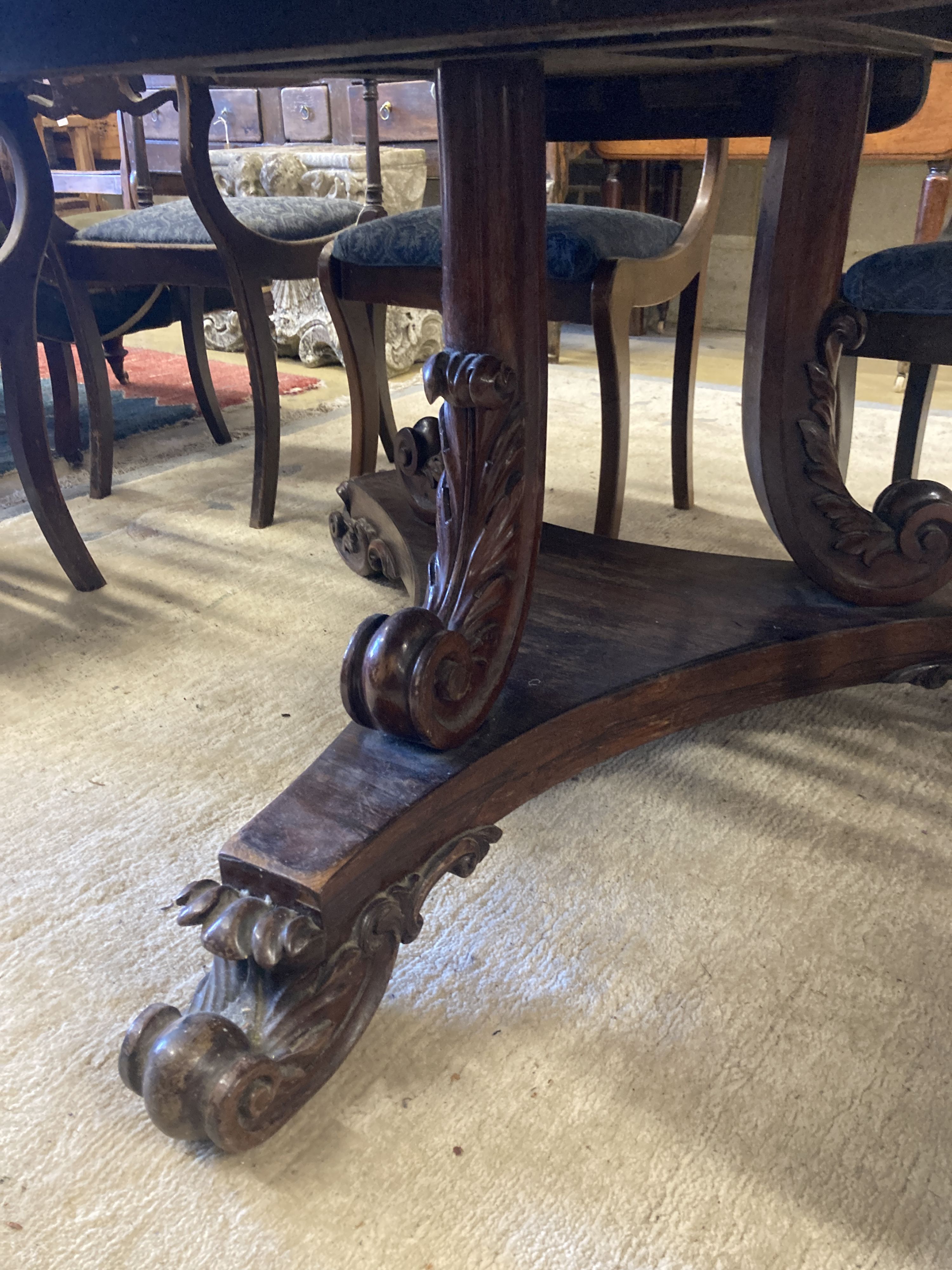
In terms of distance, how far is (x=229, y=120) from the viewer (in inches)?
138

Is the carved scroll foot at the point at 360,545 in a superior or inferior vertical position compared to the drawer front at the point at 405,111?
inferior

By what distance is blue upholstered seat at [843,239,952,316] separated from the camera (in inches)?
36.9

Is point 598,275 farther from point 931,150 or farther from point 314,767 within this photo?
point 931,150

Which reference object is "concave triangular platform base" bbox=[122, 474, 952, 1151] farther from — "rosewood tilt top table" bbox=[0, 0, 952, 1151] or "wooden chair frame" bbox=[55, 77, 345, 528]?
"wooden chair frame" bbox=[55, 77, 345, 528]

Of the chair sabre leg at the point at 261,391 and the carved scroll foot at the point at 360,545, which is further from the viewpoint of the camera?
the chair sabre leg at the point at 261,391

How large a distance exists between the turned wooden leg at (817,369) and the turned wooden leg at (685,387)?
0.66 metres

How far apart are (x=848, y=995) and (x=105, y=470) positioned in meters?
1.54

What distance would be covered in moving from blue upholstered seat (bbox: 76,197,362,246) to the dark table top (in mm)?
859

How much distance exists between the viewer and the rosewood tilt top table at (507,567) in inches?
24.0

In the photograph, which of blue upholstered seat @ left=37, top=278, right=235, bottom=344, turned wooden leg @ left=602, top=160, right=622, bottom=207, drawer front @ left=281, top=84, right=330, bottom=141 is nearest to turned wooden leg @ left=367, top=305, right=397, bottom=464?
blue upholstered seat @ left=37, top=278, right=235, bottom=344

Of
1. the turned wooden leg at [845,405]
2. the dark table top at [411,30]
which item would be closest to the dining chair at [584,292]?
the turned wooden leg at [845,405]

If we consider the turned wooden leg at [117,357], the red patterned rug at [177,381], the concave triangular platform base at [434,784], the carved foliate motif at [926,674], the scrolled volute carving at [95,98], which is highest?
the scrolled volute carving at [95,98]

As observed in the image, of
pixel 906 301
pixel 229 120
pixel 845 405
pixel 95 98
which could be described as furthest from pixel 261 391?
pixel 229 120

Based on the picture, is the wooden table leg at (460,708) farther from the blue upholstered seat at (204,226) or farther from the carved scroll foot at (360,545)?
the blue upholstered seat at (204,226)
